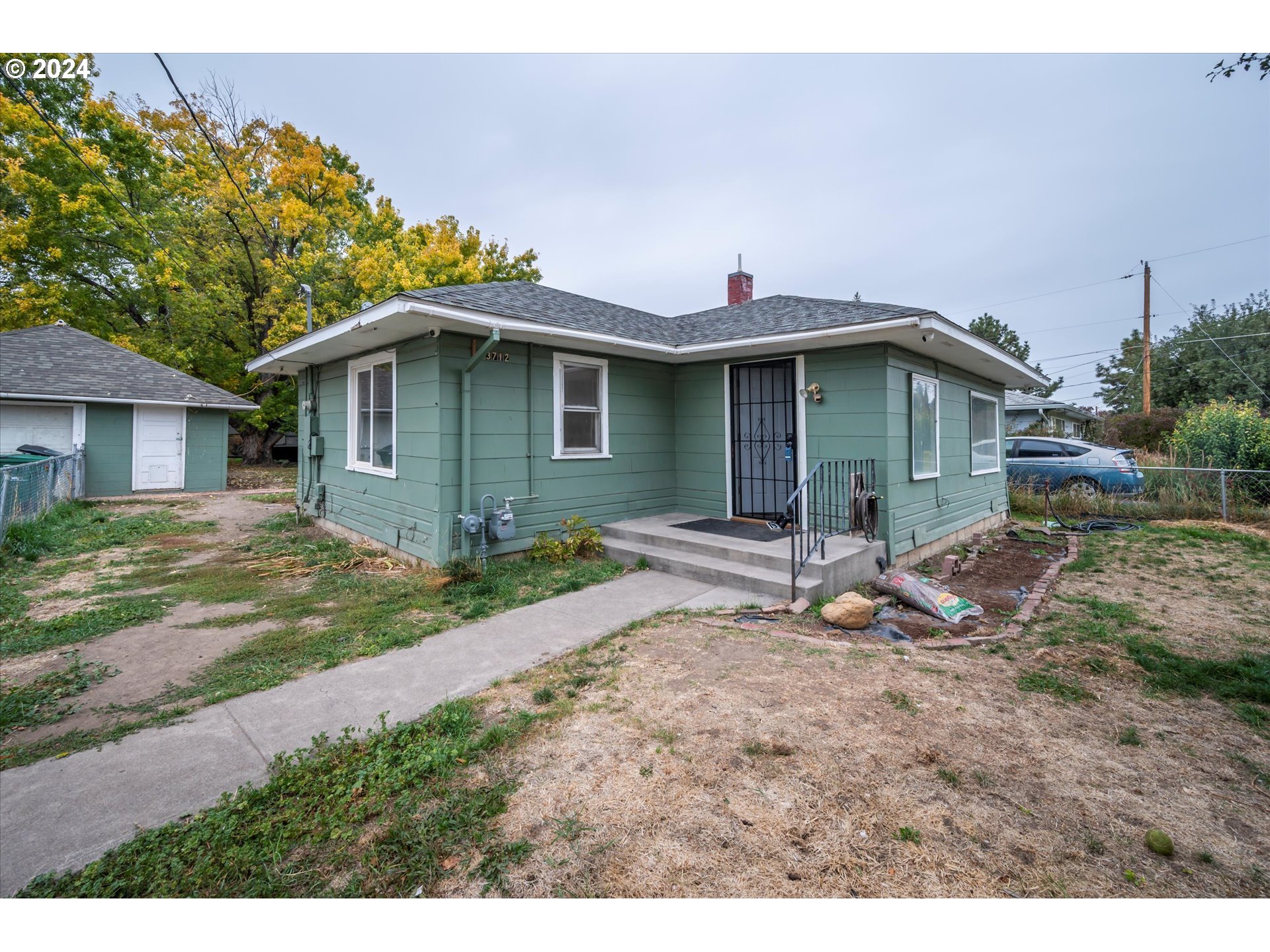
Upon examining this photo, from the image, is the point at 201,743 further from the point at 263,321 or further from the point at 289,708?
the point at 263,321

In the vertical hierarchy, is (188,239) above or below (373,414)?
above

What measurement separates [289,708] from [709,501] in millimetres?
5577

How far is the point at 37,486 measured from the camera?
807 centimetres

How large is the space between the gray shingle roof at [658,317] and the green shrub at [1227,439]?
8966 millimetres

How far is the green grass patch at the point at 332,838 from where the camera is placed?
1625 millimetres

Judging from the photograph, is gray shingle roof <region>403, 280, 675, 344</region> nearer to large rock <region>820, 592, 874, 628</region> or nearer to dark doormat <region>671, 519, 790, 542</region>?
dark doormat <region>671, 519, 790, 542</region>

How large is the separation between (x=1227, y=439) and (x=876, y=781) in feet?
43.4

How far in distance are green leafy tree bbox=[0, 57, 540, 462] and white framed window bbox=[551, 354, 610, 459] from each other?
40.2 feet

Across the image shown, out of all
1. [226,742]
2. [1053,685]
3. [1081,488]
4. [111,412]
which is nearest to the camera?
[226,742]

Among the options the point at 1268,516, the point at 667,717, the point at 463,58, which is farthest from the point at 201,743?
the point at 1268,516

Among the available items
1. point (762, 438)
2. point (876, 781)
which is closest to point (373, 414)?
point (762, 438)

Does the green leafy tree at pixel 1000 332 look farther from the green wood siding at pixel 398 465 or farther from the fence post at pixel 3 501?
the fence post at pixel 3 501

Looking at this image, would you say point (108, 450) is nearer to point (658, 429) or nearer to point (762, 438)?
point (658, 429)

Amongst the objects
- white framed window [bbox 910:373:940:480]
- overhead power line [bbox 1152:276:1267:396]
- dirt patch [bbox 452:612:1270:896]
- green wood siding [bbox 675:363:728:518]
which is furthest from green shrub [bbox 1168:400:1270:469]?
dirt patch [bbox 452:612:1270:896]
